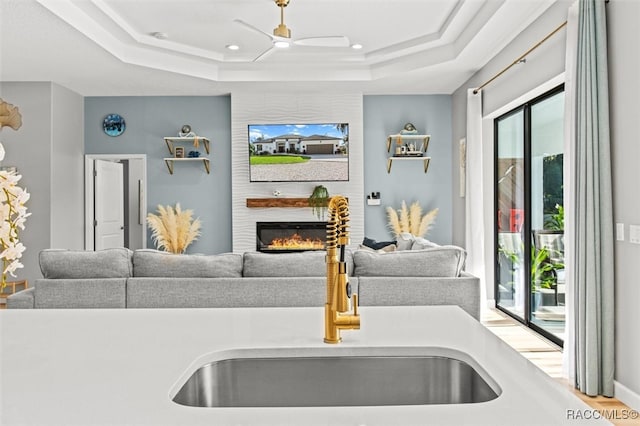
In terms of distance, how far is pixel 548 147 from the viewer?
4484 mm

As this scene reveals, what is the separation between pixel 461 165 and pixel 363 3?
110 inches

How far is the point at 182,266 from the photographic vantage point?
330cm

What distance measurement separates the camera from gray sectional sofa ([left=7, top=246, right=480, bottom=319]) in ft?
10.7

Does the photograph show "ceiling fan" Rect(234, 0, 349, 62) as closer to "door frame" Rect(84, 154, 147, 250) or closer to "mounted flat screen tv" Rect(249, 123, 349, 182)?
"mounted flat screen tv" Rect(249, 123, 349, 182)

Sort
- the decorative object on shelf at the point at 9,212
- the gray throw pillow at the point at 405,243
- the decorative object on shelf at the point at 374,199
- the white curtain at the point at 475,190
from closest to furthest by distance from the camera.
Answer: the decorative object on shelf at the point at 9,212
the gray throw pillow at the point at 405,243
the white curtain at the point at 475,190
the decorative object on shelf at the point at 374,199

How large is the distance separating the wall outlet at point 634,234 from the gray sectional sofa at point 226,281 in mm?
903

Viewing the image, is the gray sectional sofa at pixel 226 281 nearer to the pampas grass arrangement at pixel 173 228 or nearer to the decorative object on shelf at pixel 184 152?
the pampas grass arrangement at pixel 173 228

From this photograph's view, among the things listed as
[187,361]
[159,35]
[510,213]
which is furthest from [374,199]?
[187,361]

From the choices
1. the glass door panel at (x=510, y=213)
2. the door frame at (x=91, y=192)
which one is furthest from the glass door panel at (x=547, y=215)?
the door frame at (x=91, y=192)

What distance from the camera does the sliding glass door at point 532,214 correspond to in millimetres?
4320

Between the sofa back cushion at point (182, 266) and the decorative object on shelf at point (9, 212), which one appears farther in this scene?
the sofa back cushion at point (182, 266)

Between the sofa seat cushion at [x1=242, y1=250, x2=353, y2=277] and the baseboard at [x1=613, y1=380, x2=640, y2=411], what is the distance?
5.60 feet

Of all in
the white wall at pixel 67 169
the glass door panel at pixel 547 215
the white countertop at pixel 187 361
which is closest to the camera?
the white countertop at pixel 187 361

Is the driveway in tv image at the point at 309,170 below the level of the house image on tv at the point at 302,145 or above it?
below
